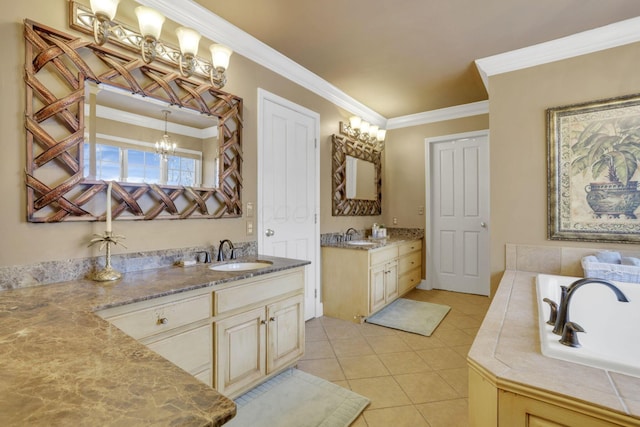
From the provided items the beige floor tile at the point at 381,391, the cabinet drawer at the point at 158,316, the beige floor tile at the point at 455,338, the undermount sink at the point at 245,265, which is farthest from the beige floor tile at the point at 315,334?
the cabinet drawer at the point at 158,316

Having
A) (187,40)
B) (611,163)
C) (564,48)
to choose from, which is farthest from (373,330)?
(564,48)

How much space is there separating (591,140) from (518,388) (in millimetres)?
2396

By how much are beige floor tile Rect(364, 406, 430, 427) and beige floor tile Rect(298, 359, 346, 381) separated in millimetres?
404

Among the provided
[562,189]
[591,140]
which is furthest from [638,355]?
[591,140]

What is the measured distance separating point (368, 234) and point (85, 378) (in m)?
3.72

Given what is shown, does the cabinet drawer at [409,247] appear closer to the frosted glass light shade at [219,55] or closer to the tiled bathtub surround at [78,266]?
the tiled bathtub surround at [78,266]

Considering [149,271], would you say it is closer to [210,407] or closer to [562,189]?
[210,407]

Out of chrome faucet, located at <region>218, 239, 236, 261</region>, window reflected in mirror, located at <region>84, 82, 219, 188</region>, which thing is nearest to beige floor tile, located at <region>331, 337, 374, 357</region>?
chrome faucet, located at <region>218, 239, 236, 261</region>

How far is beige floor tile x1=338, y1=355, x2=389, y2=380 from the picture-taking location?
85.7 inches

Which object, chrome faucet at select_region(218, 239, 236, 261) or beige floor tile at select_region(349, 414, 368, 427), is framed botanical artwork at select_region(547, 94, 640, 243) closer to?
beige floor tile at select_region(349, 414, 368, 427)

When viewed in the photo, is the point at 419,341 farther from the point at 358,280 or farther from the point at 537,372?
the point at 537,372

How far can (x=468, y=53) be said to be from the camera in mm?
2686

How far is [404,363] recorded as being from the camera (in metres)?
2.33

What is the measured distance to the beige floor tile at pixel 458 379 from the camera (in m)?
2.00
